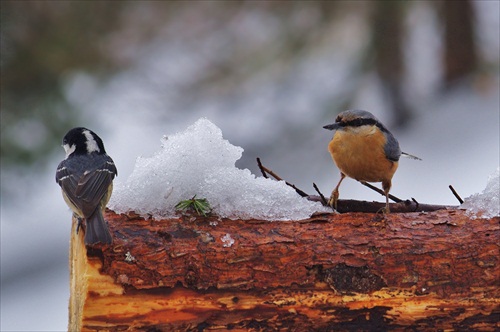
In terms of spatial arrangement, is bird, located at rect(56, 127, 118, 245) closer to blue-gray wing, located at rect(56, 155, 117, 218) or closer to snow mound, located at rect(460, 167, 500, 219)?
blue-gray wing, located at rect(56, 155, 117, 218)

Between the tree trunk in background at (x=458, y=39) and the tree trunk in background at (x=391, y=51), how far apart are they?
317 mm

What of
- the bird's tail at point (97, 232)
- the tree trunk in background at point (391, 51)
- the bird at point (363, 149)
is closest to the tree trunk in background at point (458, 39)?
the tree trunk in background at point (391, 51)

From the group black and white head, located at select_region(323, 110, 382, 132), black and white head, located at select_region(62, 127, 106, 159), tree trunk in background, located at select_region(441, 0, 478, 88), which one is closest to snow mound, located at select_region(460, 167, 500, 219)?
black and white head, located at select_region(323, 110, 382, 132)

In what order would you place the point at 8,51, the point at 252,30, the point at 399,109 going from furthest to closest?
the point at 399,109, the point at 252,30, the point at 8,51

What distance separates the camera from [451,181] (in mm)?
4020

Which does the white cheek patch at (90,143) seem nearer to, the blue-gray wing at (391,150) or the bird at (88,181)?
the bird at (88,181)

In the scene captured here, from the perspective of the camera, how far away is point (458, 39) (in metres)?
4.48

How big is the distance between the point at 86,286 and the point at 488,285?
3.09ft

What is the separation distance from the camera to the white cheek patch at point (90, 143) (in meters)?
2.40

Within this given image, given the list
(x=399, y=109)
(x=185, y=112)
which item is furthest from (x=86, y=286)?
(x=399, y=109)

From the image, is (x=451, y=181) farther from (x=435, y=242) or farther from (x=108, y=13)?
(x=435, y=242)

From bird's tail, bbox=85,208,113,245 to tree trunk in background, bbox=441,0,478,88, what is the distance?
316 centimetres

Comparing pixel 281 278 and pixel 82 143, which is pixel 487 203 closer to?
pixel 281 278

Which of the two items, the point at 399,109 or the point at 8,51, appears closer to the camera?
the point at 8,51
